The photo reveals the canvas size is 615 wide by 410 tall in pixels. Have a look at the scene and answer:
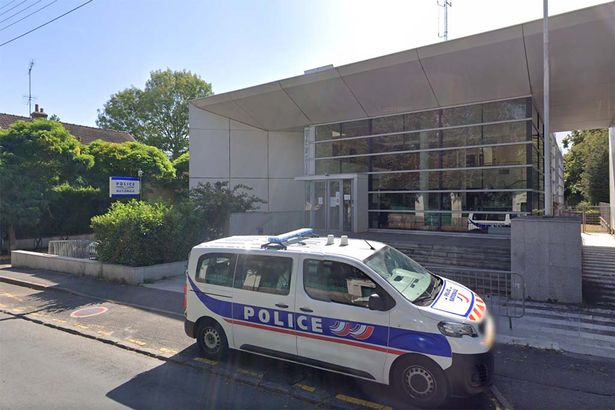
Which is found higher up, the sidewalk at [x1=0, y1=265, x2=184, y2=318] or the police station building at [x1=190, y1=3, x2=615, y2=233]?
the police station building at [x1=190, y1=3, x2=615, y2=233]

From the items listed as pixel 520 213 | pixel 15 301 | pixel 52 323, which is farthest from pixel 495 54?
pixel 15 301

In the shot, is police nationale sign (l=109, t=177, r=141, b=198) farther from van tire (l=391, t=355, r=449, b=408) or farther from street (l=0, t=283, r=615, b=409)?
van tire (l=391, t=355, r=449, b=408)

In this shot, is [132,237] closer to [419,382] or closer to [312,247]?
[312,247]

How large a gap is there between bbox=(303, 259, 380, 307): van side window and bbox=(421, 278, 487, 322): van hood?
0.68m

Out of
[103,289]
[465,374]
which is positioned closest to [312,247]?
[465,374]

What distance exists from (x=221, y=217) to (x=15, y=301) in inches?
254

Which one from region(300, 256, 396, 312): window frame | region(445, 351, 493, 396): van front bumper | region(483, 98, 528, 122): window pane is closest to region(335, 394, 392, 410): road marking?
region(445, 351, 493, 396): van front bumper

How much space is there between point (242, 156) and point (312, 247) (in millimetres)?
14109

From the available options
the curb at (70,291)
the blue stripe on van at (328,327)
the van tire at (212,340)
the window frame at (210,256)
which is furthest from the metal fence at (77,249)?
the blue stripe on van at (328,327)

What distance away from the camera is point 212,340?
5465 mm

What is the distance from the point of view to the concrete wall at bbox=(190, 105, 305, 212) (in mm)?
18500

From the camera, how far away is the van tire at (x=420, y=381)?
4.04m

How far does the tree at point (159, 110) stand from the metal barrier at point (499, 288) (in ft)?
127

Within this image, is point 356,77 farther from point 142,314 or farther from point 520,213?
point 142,314
